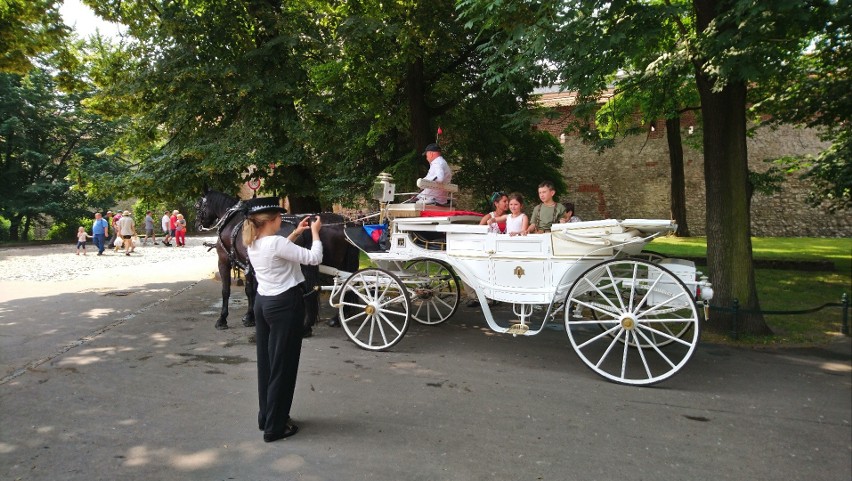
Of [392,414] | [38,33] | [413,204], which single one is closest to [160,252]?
[38,33]

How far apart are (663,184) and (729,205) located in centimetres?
2122

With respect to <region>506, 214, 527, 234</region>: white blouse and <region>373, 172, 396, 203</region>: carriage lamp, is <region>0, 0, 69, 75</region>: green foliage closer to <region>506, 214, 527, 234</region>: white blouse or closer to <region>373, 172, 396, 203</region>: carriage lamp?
<region>373, 172, 396, 203</region>: carriage lamp

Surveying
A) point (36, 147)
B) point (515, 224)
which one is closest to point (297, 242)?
point (515, 224)

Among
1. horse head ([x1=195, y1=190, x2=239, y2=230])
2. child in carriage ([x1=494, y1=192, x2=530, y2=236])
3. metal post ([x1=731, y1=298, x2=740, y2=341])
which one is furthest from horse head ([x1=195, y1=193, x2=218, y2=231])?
metal post ([x1=731, y1=298, x2=740, y2=341])

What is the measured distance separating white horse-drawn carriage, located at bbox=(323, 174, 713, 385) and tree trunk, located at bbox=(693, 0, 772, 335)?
0.70m

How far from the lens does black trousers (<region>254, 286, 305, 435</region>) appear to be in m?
3.88

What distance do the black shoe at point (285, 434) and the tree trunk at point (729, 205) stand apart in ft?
17.9

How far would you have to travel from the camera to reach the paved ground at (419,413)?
349 centimetres

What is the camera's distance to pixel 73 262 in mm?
17109

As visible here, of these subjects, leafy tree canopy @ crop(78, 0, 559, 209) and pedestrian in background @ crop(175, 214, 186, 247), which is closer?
leafy tree canopy @ crop(78, 0, 559, 209)

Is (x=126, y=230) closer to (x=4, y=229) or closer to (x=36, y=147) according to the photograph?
(x=36, y=147)

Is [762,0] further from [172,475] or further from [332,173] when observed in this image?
[332,173]

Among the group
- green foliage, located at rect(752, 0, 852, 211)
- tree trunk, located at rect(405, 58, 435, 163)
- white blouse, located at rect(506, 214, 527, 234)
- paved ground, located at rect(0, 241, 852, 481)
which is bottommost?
paved ground, located at rect(0, 241, 852, 481)

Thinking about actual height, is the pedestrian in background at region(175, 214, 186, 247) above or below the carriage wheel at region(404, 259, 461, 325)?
above
